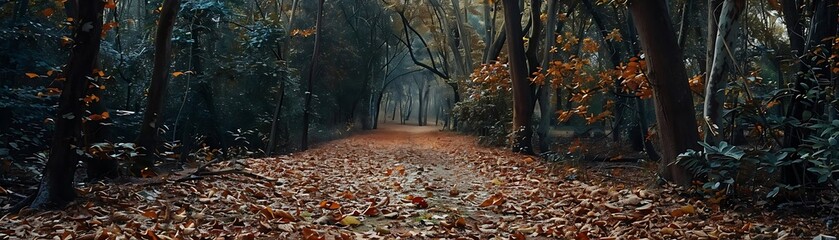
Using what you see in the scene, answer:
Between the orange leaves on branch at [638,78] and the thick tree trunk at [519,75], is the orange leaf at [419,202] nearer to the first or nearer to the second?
the orange leaves on branch at [638,78]

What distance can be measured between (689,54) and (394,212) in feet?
52.1

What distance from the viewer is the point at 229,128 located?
19047 millimetres

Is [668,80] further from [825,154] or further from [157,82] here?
[157,82]

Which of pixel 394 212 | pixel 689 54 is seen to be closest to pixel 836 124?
pixel 394 212

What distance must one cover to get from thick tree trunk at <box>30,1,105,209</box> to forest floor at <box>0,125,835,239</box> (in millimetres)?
191

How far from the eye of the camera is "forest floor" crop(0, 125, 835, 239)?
4.54 metres

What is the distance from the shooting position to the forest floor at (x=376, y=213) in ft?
14.9

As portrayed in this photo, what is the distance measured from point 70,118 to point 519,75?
34.5 feet

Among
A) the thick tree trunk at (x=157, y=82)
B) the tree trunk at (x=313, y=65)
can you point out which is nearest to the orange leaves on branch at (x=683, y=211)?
the thick tree trunk at (x=157, y=82)

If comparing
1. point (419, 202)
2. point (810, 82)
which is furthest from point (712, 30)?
point (419, 202)

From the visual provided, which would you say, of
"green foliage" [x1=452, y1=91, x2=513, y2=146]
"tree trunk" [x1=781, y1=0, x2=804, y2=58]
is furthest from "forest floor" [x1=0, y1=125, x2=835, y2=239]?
"green foliage" [x1=452, y1=91, x2=513, y2=146]

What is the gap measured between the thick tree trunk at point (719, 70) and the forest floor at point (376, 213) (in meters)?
0.69

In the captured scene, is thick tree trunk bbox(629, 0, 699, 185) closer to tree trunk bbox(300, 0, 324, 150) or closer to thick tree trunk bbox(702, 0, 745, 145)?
thick tree trunk bbox(702, 0, 745, 145)

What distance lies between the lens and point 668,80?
20.9 feet
